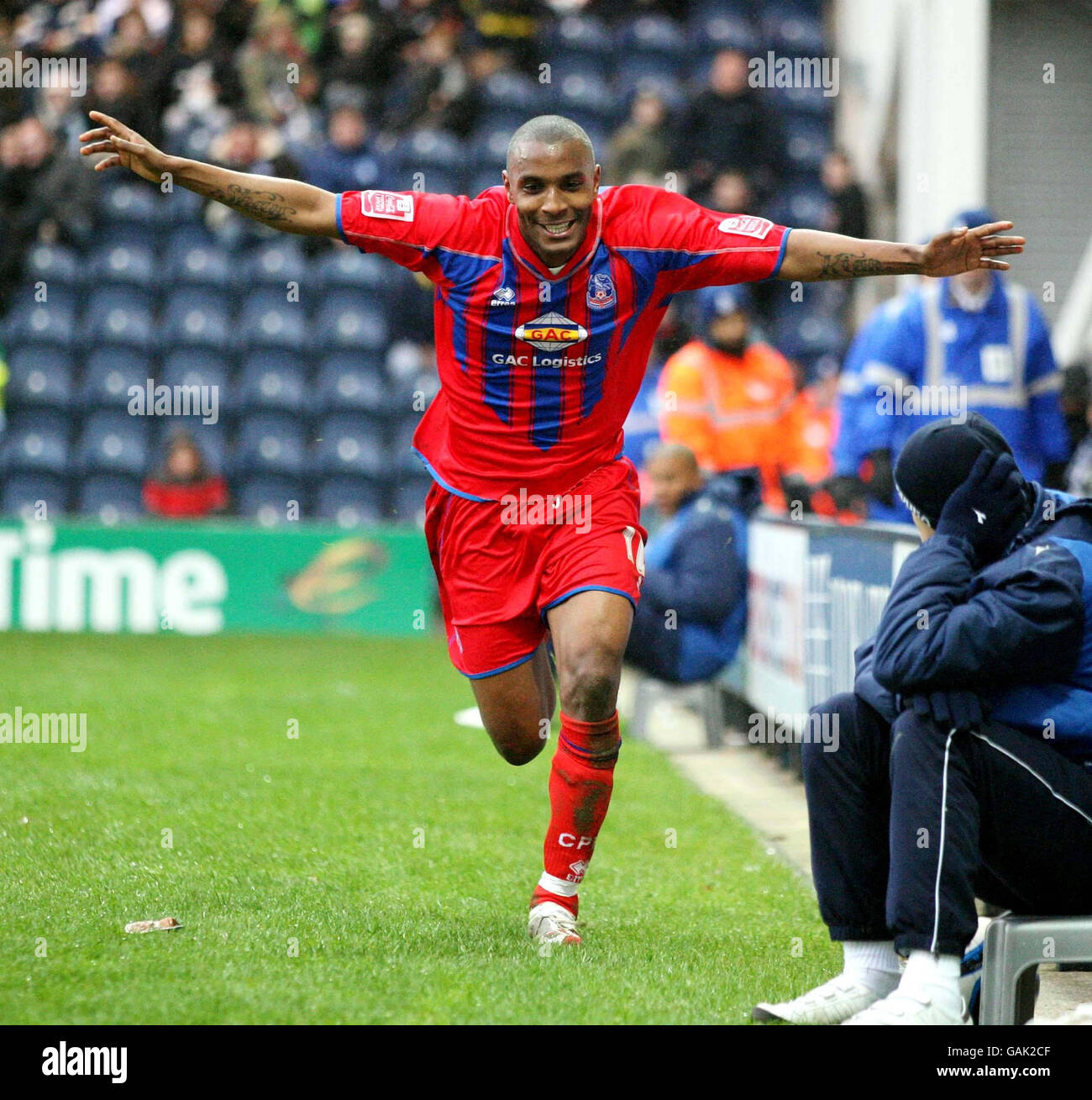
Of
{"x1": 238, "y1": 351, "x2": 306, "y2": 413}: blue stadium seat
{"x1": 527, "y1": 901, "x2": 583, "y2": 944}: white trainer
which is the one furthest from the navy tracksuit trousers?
{"x1": 238, "y1": 351, "x2": 306, "y2": 413}: blue stadium seat

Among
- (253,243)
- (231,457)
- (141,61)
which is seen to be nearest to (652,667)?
(231,457)

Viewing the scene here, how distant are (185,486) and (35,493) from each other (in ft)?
5.39

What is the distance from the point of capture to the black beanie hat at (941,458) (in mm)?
3865

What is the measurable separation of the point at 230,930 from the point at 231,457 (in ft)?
36.9

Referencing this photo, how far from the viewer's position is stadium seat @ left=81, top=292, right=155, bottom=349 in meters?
15.7

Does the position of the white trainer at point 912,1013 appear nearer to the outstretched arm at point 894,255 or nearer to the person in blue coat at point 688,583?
the outstretched arm at point 894,255

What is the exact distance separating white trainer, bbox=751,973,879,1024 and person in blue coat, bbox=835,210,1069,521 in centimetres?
471

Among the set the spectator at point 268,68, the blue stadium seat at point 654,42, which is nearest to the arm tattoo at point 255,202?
the spectator at point 268,68

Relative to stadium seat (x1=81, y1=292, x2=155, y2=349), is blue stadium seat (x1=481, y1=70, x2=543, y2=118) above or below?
above

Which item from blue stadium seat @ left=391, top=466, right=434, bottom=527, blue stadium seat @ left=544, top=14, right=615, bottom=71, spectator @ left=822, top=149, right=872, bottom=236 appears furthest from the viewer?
blue stadium seat @ left=544, top=14, right=615, bottom=71

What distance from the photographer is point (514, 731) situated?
17.5 ft

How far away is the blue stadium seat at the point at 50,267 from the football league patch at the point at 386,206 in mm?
11787

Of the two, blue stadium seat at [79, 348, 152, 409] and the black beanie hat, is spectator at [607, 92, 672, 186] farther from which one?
the black beanie hat

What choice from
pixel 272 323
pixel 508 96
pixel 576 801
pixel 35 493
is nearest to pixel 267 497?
pixel 272 323
